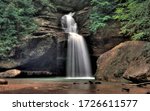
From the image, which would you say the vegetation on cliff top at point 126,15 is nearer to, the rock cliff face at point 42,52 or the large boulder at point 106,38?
the large boulder at point 106,38

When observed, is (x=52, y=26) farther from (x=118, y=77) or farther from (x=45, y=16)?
(x=118, y=77)

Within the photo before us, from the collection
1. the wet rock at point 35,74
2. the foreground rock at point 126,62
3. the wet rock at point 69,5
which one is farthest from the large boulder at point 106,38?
the wet rock at point 69,5

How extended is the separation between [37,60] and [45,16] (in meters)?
3.51

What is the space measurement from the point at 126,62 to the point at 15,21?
351 inches

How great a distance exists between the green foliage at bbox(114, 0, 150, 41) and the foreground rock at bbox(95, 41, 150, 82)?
2046 millimetres

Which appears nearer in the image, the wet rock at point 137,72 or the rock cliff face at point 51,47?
the wet rock at point 137,72

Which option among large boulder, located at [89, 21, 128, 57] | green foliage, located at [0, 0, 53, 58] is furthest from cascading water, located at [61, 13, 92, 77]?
green foliage, located at [0, 0, 53, 58]

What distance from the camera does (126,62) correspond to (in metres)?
11.6

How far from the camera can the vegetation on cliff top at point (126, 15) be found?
13.7 m

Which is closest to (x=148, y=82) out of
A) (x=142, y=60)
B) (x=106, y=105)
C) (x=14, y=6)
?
(x=142, y=60)

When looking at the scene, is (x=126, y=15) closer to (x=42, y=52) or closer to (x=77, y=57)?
(x=77, y=57)

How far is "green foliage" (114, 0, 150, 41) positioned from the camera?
1355 cm

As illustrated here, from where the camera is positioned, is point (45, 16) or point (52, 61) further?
point (45, 16)

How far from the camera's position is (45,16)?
61.5ft
